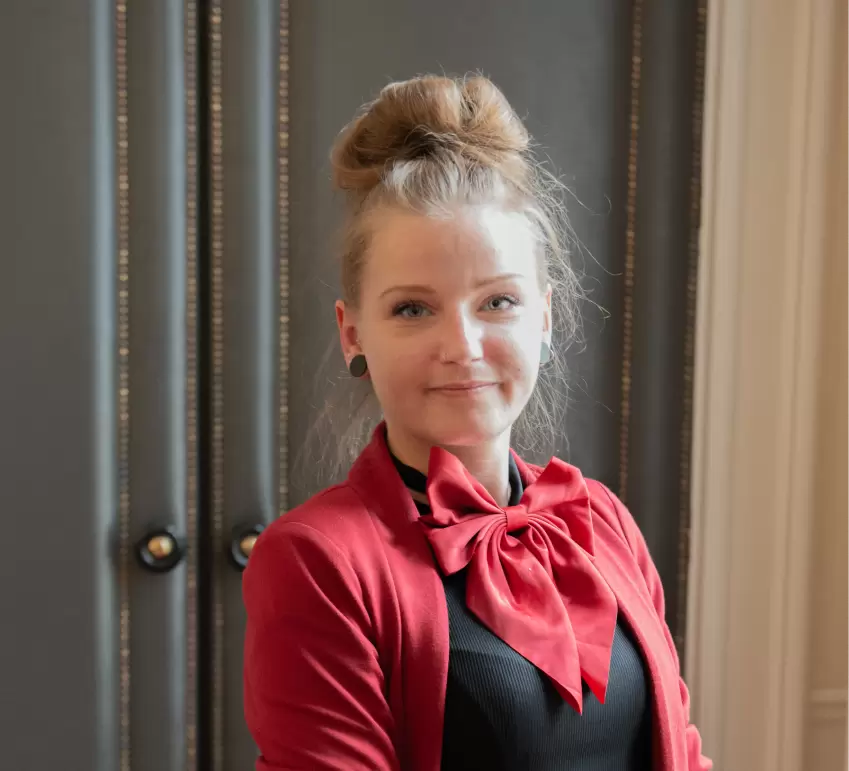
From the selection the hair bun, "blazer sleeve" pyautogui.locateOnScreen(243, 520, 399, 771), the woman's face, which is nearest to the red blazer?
"blazer sleeve" pyautogui.locateOnScreen(243, 520, 399, 771)

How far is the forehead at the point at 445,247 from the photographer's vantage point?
2.80ft

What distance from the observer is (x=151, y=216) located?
1180 mm

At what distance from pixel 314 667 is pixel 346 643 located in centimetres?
3

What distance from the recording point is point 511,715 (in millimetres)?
805

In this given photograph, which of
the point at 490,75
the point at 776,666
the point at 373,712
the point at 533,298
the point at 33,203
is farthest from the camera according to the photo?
the point at 776,666

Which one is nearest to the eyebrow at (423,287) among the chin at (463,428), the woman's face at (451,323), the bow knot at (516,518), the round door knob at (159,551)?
the woman's face at (451,323)

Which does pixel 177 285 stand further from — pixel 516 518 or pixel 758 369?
pixel 758 369

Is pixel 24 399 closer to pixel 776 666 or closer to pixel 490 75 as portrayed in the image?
pixel 490 75

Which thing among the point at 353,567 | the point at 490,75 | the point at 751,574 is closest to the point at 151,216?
the point at 490,75

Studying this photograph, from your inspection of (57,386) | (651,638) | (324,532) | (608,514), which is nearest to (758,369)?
(608,514)

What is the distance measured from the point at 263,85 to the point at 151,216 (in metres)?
0.22

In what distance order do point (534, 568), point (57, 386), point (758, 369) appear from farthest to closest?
point (758, 369)
point (57, 386)
point (534, 568)

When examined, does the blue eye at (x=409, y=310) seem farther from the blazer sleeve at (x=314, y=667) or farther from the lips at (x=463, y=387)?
the blazer sleeve at (x=314, y=667)

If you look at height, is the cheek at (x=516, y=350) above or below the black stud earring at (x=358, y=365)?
above
